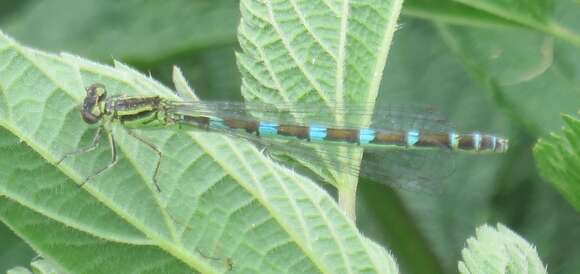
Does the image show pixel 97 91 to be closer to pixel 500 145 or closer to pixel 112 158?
pixel 112 158

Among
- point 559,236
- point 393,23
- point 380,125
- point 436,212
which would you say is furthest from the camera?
point 436,212

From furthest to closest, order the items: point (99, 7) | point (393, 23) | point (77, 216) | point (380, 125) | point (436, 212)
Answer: point (99, 7) → point (436, 212) → point (380, 125) → point (393, 23) → point (77, 216)

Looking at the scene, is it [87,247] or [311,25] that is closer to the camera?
[87,247]

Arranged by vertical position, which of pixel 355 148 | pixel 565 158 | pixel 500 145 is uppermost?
pixel 565 158

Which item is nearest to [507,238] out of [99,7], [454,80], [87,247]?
[87,247]

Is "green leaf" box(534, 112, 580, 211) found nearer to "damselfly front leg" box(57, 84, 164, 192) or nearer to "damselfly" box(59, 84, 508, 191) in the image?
"damselfly" box(59, 84, 508, 191)

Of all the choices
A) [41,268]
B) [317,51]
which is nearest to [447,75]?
[317,51]

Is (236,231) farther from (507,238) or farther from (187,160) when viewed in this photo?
(507,238)

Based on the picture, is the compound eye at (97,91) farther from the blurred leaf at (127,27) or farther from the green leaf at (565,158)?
the blurred leaf at (127,27)
